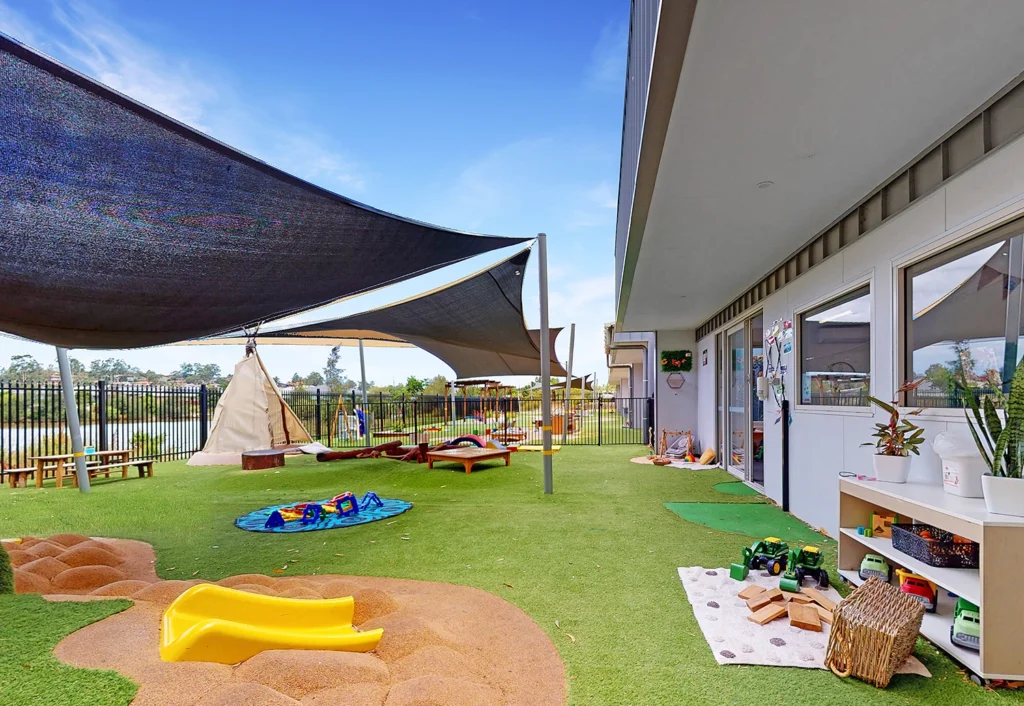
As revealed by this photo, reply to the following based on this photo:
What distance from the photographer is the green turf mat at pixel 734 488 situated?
7414 mm

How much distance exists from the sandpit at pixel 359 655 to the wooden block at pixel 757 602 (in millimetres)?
1226

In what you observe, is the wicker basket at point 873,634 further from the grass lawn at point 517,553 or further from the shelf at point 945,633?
the shelf at point 945,633

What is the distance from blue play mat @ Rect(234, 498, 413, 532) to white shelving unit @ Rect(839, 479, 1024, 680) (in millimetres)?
4425

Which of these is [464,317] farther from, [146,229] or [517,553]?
[146,229]

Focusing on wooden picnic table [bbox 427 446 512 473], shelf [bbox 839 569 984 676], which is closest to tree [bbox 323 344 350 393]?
wooden picnic table [bbox 427 446 512 473]

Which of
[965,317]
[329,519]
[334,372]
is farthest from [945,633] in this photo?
[334,372]

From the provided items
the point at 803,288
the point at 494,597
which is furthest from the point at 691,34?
the point at 803,288

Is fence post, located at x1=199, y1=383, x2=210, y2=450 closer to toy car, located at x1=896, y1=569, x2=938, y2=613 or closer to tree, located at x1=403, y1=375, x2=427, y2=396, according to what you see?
toy car, located at x1=896, y1=569, x2=938, y2=613

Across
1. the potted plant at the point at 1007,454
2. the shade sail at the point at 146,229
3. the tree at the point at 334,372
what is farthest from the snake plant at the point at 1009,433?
the tree at the point at 334,372

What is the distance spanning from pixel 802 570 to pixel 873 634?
1.26 meters

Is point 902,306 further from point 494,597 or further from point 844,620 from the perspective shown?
point 494,597

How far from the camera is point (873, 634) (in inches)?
97.7

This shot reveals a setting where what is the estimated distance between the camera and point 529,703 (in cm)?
231

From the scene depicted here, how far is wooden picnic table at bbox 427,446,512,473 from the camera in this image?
9.16 metres
